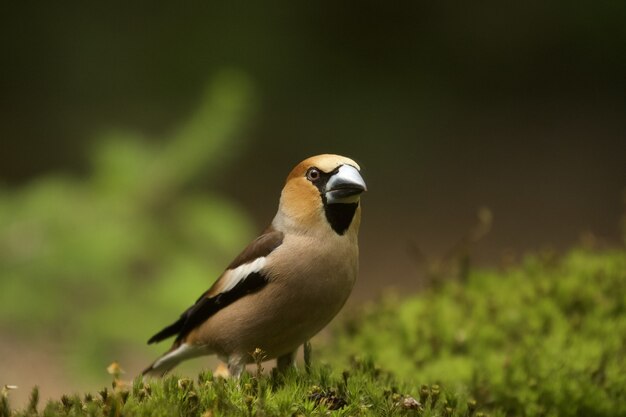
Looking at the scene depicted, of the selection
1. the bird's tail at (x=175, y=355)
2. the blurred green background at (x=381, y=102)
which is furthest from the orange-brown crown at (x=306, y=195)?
the blurred green background at (x=381, y=102)

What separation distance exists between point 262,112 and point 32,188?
17.4 ft

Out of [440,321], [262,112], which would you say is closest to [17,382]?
[440,321]

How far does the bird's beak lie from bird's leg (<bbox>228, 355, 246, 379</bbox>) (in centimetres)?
57

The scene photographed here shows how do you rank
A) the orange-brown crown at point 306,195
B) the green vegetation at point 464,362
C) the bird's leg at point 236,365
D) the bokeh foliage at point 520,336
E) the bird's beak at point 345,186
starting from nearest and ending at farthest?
the green vegetation at point 464,362 < the bird's beak at point 345,186 < the orange-brown crown at point 306,195 < the bird's leg at point 236,365 < the bokeh foliage at point 520,336

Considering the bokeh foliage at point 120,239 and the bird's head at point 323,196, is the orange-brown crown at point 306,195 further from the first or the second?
the bokeh foliage at point 120,239

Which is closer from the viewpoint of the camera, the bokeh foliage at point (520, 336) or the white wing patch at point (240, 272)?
the white wing patch at point (240, 272)

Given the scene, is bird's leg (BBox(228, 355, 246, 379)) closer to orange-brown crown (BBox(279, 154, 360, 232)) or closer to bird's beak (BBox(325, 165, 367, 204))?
orange-brown crown (BBox(279, 154, 360, 232))

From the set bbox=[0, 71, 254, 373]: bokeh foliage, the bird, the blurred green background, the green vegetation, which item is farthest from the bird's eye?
the blurred green background

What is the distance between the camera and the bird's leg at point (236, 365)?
2699 mm

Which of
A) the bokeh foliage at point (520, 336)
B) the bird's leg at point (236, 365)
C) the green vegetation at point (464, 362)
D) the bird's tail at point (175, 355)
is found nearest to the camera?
the green vegetation at point (464, 362)

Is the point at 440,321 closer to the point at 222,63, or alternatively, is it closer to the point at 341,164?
the point at 341,164

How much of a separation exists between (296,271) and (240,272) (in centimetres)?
24

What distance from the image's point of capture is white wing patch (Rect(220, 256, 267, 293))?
2.66 meters

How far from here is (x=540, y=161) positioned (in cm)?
966
